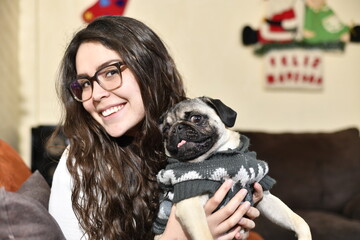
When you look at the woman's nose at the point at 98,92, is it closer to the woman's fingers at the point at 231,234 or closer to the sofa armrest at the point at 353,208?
the woman's fingers at the point at 231,234

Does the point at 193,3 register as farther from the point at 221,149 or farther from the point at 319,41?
the point at 221,149

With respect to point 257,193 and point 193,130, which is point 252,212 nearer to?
point 257,193

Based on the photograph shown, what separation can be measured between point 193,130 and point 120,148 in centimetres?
35

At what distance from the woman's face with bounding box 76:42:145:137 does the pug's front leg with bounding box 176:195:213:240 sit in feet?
1.31

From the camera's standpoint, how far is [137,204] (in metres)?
1.64

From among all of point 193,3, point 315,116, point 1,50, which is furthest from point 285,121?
point 1,50

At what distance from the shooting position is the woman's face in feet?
5.21

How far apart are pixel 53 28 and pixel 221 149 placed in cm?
253

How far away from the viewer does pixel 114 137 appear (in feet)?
5.71

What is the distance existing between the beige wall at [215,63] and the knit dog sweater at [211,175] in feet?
7.38

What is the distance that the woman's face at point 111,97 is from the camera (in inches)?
62.5

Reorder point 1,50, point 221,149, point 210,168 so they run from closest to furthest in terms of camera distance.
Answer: point 210,168 → point 221,149 → point 1,50

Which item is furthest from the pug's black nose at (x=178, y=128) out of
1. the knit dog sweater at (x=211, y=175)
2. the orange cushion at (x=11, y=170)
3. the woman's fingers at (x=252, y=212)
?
the orange cushion at (x=11, y=170)

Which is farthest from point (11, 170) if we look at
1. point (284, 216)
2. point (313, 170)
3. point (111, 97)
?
point (313, 170)
